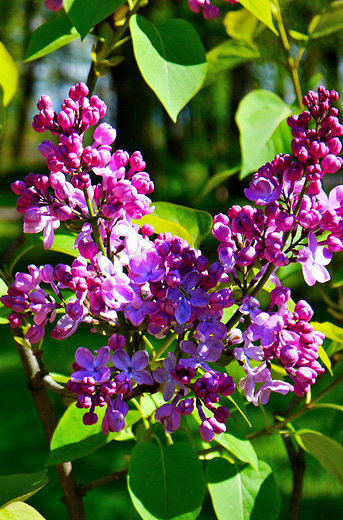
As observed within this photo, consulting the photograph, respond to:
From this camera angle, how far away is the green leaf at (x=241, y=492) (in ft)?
1.87

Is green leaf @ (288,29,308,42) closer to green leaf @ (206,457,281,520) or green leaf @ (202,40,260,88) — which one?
green leaf @ (202,40,260,88)

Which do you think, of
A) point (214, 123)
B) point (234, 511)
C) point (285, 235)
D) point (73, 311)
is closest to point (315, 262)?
point (285, 235)

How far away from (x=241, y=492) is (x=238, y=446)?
0.29 feet

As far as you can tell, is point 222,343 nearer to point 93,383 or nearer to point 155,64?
point 93,383

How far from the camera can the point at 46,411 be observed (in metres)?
0.67

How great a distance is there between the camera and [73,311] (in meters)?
0.38

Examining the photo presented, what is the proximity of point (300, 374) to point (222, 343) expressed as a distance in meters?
0.06

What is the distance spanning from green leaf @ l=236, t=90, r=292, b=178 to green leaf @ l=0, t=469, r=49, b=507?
16.0 inches

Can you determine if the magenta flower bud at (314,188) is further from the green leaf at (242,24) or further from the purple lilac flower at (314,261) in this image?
the green leaf at (242,24)

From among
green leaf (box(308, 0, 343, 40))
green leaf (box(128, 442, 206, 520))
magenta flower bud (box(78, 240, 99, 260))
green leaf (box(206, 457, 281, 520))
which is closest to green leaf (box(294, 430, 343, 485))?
green leaf (box(206, 457, 281, 520))

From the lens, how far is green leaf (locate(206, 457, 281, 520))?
1.87ft

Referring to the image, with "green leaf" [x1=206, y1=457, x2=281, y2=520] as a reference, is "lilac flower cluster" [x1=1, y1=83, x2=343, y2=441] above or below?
above

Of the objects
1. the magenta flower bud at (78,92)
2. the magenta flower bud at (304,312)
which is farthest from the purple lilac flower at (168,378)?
the magenta flower bud at (78,92)

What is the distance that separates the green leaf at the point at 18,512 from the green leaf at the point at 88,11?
1.50 ft
